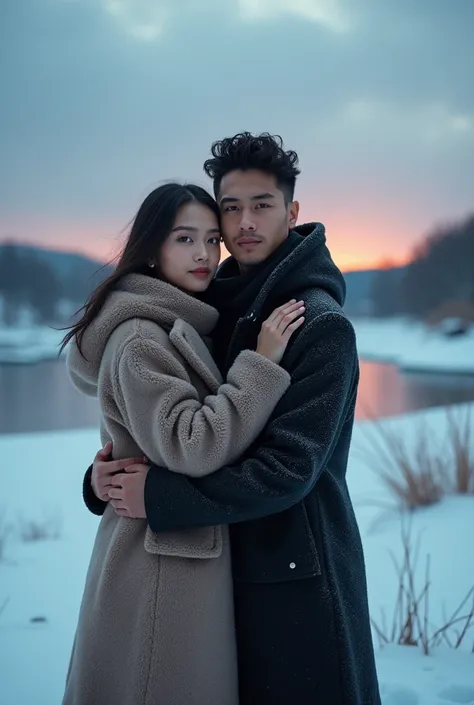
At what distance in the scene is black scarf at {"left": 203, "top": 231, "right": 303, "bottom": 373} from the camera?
1508 millimetres

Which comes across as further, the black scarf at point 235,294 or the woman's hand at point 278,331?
the black scarf at point 235,294

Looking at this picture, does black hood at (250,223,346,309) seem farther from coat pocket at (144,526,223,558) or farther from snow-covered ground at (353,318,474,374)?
snow-covered ground at (353,318,474,374)

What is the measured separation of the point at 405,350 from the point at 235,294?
3055cm

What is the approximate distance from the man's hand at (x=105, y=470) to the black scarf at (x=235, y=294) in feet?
1.04

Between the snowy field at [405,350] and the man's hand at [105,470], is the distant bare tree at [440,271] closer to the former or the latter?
the snowy field at [405,350]

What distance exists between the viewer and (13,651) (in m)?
2.53

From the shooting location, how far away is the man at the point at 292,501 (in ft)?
4.14

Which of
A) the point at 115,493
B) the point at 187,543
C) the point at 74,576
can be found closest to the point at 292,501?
the point at 187,543

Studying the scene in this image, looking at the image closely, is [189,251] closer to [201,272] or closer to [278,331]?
[201,272]

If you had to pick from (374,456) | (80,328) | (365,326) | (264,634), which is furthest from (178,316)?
(365,326)

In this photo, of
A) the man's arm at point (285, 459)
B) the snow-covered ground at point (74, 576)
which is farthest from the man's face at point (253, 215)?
the snow-covered ground at point (74, 576)

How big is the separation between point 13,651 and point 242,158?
2118mm

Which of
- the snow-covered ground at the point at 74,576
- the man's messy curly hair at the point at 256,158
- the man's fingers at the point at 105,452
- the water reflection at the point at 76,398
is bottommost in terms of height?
the snow-covered ground at the point at 74,576

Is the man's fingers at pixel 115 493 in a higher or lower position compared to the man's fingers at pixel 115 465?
lower
